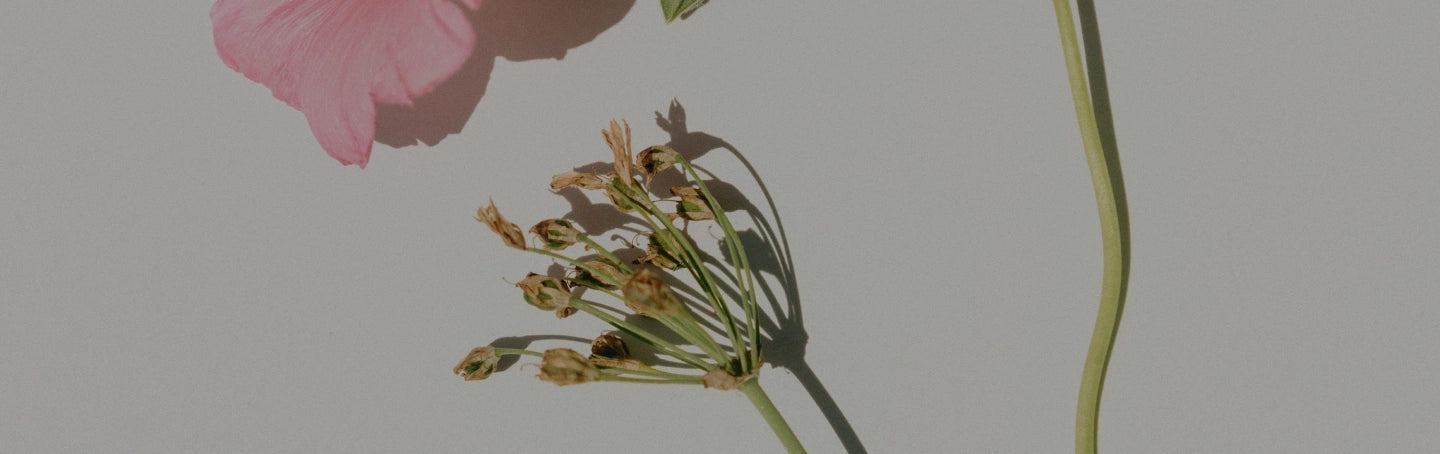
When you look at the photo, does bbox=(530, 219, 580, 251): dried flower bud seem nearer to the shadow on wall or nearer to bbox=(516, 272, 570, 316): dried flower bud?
bbox=(516, 272, 570, 316): dried flower bud

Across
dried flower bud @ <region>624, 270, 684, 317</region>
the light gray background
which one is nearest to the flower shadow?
the light gray background

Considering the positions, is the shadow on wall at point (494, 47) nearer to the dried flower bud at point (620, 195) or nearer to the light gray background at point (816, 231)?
the light gray background at point (816, 231)

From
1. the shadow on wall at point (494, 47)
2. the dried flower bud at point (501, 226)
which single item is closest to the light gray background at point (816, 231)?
the shadow on wall at point (494, 47)

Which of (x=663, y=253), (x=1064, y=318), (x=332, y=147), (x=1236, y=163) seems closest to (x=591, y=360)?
(x=663, y=253)

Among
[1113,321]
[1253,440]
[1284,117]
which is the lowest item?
[1253,440]

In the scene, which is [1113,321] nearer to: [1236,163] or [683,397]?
[1236,163]

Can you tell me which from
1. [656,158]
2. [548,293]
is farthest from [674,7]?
[548,293]
